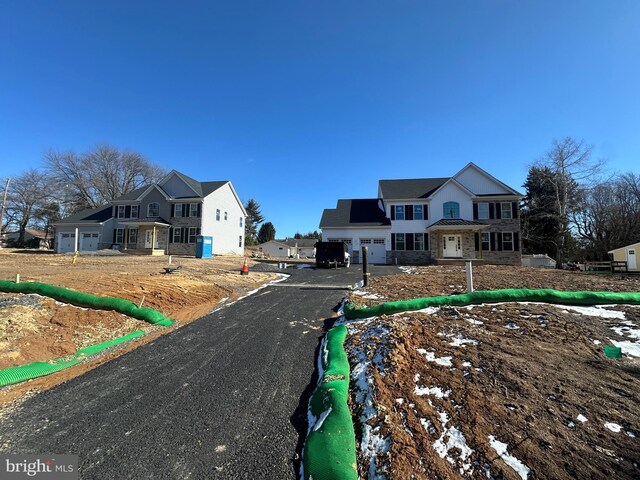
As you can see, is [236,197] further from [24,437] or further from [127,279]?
[24,437]

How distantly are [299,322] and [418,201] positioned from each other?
2307 centimetres

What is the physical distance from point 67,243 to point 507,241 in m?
45.0

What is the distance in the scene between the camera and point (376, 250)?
88.5 feet

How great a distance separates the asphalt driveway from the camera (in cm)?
267

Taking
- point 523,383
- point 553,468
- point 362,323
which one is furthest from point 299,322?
point 553,468

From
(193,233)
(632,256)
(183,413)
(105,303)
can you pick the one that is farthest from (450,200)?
(183,413)

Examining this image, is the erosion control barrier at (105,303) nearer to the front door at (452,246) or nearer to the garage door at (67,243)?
the front door at (452,246)

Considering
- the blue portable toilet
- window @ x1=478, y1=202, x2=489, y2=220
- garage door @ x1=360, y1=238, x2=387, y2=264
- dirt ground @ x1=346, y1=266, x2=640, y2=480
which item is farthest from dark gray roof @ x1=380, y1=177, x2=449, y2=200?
dirt ground @ x1=346, y1=266, x2=640, y2=480

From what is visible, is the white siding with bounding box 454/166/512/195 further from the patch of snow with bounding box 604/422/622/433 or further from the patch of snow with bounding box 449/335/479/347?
the patch of snow with bounding box 604/422/622/433

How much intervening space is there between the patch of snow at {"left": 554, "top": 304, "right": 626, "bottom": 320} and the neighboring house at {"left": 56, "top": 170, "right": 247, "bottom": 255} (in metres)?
28.6

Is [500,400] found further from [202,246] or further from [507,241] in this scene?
[507,241]

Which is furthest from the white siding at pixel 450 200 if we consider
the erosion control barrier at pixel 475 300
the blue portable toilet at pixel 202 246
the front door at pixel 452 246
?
the blue portable toilet at pixel 202 246

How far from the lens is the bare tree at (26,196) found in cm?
3916

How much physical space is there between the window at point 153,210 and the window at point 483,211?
32439mm
